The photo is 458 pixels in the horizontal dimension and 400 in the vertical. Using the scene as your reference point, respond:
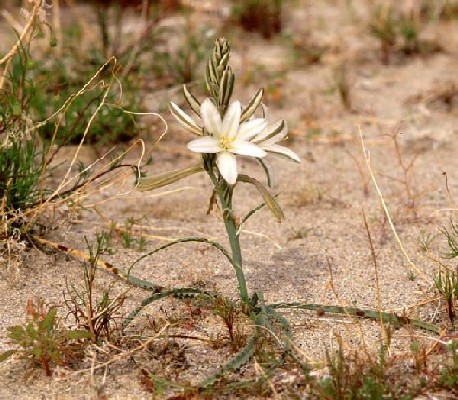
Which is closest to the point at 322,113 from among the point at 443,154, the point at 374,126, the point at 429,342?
the point at 374,126

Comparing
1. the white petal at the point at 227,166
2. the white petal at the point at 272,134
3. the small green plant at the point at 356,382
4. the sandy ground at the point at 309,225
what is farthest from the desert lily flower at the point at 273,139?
the small green plant at the point at 356,382

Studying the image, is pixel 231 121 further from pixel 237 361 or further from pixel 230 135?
pixel 237 361

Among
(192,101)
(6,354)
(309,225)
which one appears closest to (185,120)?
(192,101)

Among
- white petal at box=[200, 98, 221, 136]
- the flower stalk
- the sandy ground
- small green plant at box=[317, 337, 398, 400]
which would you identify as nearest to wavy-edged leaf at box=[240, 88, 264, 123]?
the flower stalk

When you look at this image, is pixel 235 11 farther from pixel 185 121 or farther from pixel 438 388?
pixel 438 388

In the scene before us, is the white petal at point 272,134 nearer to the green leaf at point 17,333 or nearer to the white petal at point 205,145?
the white petal at point 205,145

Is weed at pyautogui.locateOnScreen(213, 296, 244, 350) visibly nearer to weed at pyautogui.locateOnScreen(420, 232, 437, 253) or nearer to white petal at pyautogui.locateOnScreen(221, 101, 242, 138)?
white petal at pyautogui.locateOnScreen(221, 101, 242, 138)
